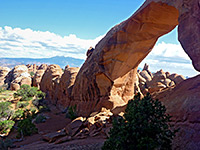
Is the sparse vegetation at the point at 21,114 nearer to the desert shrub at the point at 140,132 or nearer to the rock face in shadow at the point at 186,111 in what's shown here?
the desert shrub at the point at 140,132

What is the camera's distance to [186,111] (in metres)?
8.61

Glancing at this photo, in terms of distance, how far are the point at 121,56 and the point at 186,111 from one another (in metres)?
10.7

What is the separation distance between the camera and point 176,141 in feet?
24.8

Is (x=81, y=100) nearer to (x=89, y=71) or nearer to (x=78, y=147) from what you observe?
(x=89, y=71)

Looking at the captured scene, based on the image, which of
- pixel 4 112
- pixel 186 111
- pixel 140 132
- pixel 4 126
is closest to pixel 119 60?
pixel 186 111

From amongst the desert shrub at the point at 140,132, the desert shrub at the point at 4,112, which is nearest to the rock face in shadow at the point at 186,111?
the desert shrub at the point at 140,132

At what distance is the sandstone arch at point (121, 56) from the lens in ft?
44.6

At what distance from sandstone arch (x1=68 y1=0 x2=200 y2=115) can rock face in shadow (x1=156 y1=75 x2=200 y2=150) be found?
5.74m

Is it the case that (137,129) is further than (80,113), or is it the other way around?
(80,113)

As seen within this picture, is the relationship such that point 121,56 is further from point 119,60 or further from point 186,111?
point 186,111

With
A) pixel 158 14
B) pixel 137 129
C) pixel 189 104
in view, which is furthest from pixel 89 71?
pixel 137 129

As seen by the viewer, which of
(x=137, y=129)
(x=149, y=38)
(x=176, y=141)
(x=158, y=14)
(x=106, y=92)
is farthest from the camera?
(x=106, y=92)

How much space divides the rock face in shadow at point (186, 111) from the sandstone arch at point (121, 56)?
5740 mm

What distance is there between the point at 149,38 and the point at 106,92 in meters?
8.22
